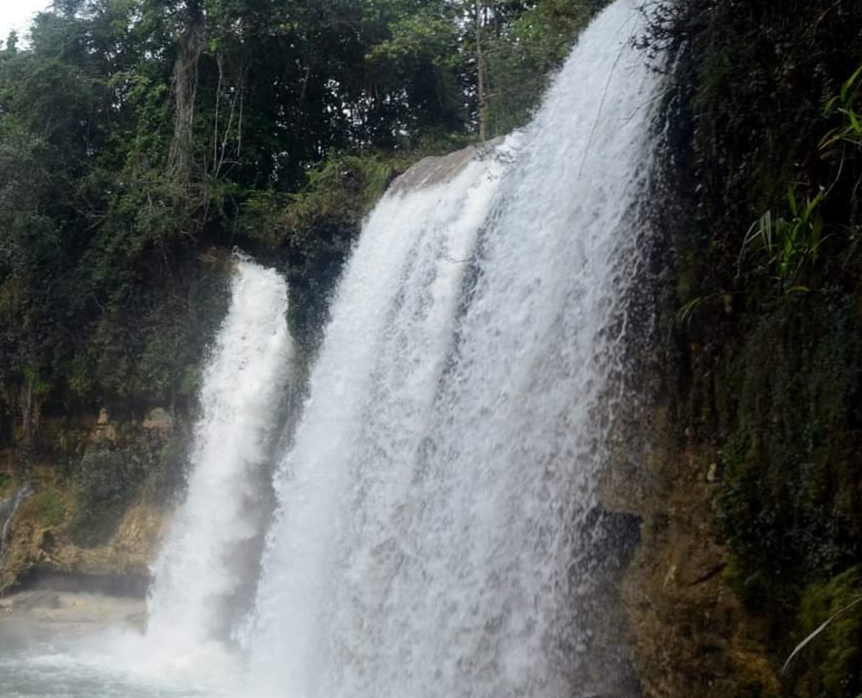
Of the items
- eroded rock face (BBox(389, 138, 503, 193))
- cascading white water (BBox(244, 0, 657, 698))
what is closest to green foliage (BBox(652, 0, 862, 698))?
cascading white water (BBox(244, 0, 657, 698))

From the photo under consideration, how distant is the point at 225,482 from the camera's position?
12.8 metres

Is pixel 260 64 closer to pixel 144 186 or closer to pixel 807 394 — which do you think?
pixel 144 186

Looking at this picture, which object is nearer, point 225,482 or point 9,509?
point 225,482

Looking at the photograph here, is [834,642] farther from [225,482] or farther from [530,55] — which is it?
[225,482]

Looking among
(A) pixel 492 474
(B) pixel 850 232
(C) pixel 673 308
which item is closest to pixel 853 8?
(B) pixel 850 232

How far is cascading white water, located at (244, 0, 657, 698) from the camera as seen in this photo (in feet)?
20.0

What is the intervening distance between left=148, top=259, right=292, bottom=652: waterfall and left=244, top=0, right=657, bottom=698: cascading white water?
1849mm

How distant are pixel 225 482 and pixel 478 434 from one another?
6.36 meters

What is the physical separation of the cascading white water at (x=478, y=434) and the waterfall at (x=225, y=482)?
6.07 feet

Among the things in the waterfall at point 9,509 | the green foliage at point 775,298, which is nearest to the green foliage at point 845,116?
the green foliage at point 775,298

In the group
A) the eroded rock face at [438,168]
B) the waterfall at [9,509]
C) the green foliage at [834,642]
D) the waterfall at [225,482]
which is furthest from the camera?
the waterfall at [9,509]

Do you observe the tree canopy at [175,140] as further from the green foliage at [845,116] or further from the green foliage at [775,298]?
the green foliage at [845,116]

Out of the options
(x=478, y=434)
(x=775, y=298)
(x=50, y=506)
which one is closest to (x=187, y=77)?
(x=50, y=506)

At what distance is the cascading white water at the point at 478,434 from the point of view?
6082 millimetres
